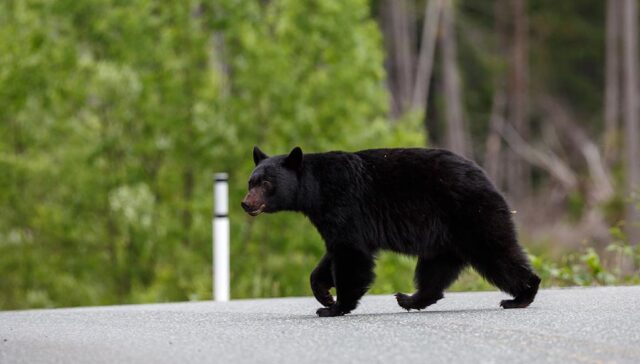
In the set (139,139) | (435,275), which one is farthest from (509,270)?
(139,139)

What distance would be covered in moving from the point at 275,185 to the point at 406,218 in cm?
100

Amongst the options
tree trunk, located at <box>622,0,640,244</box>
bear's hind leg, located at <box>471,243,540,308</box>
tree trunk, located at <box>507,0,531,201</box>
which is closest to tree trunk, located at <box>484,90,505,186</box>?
tree trunk, located at <box>507,0,531,201</box>

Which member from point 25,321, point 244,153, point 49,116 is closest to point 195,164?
point 244,153

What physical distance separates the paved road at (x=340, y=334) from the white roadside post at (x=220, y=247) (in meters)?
1.88

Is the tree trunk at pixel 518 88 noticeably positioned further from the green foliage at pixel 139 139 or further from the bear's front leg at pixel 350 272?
the bear's front leg at pixel 350 272

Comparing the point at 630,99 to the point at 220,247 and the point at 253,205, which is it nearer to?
the point at 220,247

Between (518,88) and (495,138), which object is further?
(495,138)

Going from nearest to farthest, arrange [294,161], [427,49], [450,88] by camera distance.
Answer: [294,161]
[450,88]
[427,49]

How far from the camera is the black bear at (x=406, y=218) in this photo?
7953 millimetres

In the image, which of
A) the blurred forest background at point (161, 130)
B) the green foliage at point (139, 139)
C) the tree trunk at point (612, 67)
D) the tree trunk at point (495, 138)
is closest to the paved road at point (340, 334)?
the blurred forest background at point (161, 130)

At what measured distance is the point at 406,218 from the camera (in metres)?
8.09

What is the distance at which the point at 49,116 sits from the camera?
67.3ft

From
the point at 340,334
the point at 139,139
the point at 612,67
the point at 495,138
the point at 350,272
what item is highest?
the point at 612,67

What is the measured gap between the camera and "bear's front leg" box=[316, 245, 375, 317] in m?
8.02
